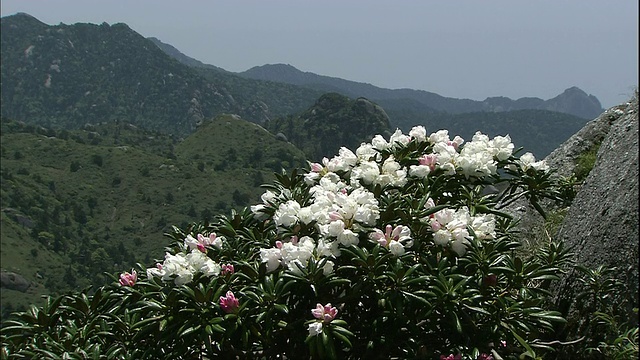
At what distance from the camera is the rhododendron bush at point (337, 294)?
290cm

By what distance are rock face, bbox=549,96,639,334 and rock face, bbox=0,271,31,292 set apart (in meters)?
74.3

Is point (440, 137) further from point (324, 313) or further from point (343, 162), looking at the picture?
point (324, 313)

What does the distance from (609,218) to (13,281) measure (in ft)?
252

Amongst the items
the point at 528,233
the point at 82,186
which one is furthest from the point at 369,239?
the point at 82,186

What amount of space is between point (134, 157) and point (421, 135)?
348 ft

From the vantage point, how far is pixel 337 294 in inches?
125

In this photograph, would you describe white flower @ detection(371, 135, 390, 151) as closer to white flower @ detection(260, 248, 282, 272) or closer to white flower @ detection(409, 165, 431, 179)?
white flower @ detection(409, 165, 431, 179)

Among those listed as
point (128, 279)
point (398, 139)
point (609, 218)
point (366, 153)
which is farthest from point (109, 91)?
point (609, 218)

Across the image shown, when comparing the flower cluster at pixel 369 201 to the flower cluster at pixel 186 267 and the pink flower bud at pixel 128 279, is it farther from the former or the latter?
the pink flower bud at pixel 128 279

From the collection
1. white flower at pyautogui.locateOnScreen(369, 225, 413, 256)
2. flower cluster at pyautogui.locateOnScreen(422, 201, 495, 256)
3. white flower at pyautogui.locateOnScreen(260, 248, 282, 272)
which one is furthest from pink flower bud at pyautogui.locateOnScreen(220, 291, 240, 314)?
flower cluster at pyautogui.locateOnScreen(422, 201, 495, 256)

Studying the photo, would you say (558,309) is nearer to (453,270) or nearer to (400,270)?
(453,270)

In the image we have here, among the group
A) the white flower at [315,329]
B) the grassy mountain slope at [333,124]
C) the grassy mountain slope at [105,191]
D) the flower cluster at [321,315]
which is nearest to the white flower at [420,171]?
the flower cluster at [321,315]

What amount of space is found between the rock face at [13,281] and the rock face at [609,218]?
7426 cm

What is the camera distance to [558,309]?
356 cm
